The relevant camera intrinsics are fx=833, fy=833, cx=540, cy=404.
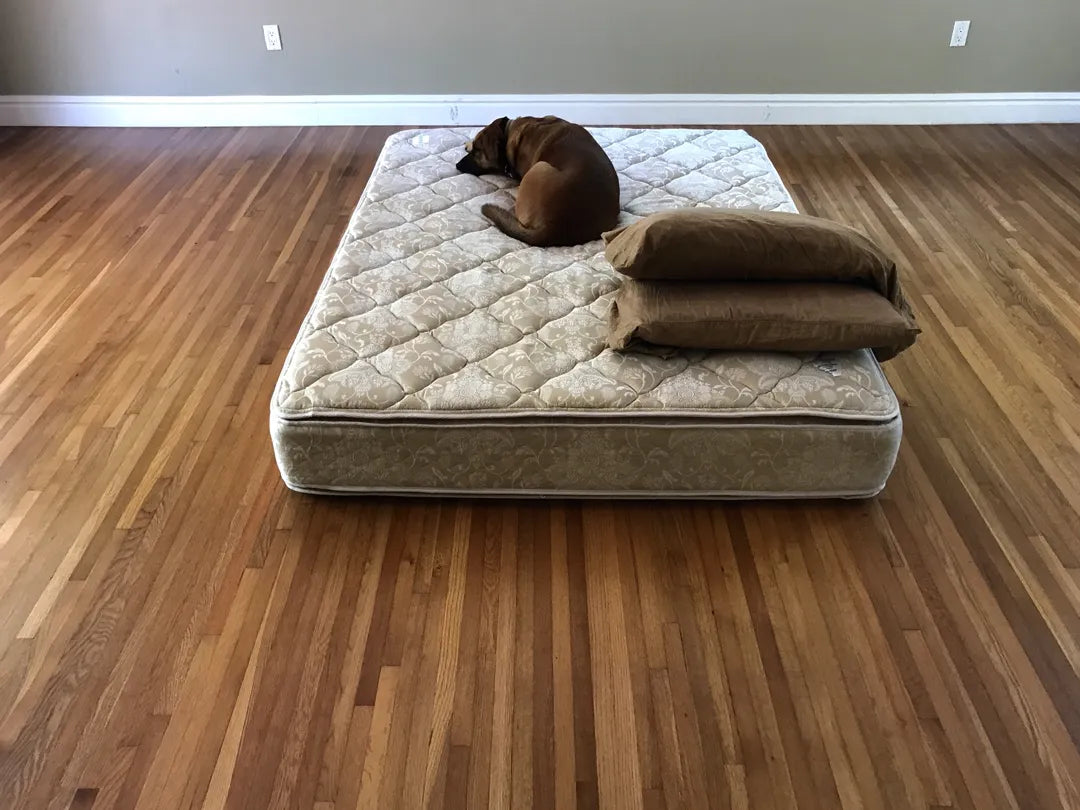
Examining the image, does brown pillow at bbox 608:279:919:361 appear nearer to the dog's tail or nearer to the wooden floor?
the wooden floor

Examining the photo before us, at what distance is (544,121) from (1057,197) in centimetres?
216

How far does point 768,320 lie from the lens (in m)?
1.80

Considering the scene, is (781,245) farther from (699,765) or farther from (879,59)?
(879,59)

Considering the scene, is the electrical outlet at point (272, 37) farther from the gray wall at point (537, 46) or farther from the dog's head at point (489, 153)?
the dog's head at point (489, 153)

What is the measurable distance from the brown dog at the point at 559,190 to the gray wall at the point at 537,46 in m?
1.38

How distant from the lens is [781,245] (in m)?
1.84

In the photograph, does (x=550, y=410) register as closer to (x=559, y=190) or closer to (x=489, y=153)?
(x=559, y=190)

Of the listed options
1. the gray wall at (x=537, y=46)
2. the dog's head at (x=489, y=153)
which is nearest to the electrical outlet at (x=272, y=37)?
the gray wall at (x=537, y=46)

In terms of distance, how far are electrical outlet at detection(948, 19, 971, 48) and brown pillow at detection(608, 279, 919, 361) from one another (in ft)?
8.34

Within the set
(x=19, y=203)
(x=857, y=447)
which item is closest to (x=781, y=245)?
(x=857, y=447)

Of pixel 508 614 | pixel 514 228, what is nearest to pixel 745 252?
pixel 514 228

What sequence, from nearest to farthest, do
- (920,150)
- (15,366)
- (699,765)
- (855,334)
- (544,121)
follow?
(699,765) < (855,334) < (15,366) < (544,121) < (920,150)

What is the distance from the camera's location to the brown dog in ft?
7.51

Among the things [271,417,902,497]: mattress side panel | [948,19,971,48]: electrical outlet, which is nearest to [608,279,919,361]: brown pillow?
[271,417,902,497]: mattress side panel
